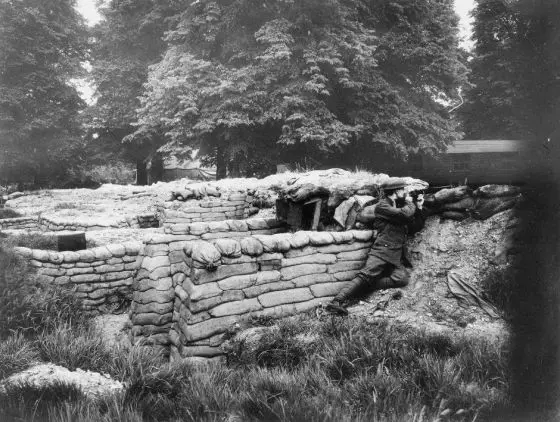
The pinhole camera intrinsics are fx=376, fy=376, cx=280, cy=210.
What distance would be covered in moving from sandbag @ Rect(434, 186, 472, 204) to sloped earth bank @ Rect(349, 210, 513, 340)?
28cm

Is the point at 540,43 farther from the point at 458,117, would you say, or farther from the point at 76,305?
the point at 458,117

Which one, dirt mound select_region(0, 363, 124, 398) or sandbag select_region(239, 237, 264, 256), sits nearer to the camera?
dirt mound select_region(0, 363, 124, 398)

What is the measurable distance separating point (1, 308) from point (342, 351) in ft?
13.0

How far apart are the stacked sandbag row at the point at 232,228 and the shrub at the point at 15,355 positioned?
9.67ft

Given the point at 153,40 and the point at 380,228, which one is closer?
the point at 380,228

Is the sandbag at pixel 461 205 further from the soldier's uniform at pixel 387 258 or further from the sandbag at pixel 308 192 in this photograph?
the sandbag at pixel 308 192

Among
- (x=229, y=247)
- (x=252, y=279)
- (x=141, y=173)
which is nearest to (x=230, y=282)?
(x=252, y=279)

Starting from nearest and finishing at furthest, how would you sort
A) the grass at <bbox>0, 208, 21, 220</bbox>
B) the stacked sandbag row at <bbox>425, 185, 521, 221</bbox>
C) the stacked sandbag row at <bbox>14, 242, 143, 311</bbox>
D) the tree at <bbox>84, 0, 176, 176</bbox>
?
the stacked sandbag row at <bbox>425, 185, 521, 221</bbox>
the stacked sandbag row at <bbox>14, 242, 143, 311</bbox>
the grass at <bbox>0, 208, 21, 220</bbox>
the tree at <bbox>84, 0, 176, 176</bbox>

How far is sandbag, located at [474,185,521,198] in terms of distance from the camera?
4.57 m

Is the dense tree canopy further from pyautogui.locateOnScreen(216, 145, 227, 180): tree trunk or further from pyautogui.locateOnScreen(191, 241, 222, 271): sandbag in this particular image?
pyautogui.locateOnScreen(191, 241, 222, 271): sandbag

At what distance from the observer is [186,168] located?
32062mm

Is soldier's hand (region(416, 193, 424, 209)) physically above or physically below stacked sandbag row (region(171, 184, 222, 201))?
above

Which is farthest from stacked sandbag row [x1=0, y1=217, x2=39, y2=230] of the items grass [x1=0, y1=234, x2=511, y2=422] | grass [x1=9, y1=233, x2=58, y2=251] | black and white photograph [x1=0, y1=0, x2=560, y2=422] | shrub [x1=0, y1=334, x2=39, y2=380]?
shrub [x1=0, y1=334, x2=39, y2=380]

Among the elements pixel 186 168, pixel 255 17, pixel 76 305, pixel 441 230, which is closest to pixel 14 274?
pixel 76 305
